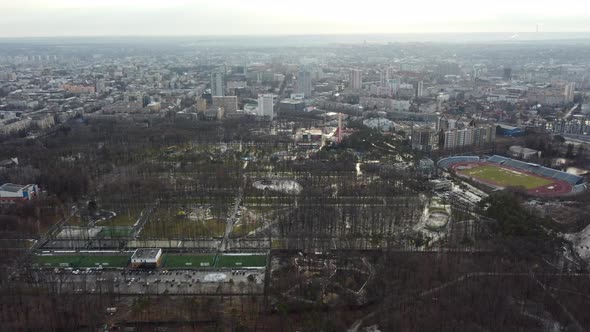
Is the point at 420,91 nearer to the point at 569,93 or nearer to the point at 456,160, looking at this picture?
the point at 569,93

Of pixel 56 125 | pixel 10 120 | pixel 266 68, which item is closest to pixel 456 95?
pixel 266 68

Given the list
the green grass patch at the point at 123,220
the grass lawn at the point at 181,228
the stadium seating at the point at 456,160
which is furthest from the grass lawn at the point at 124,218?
the stadium seating at the point at 456,160

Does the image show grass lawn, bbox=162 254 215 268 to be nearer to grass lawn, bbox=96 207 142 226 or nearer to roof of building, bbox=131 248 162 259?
roof of building, bbox=131 248 162 259

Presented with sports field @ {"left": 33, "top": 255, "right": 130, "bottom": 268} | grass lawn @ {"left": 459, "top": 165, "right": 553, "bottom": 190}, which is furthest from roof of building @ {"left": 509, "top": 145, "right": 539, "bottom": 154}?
sports field @ {"left": 33, "top": 255, "right": 130, "bottom": 268}

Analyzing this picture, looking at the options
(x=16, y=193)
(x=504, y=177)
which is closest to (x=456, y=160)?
(x=504, y=177)

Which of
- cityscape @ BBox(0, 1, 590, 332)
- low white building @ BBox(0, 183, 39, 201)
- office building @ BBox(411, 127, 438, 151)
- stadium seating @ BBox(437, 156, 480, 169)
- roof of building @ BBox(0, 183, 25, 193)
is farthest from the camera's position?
office building @ BBox(411, 127, 438, 151)

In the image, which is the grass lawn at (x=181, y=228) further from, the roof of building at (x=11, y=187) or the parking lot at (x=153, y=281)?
the roof of building at (x=11, y=187)

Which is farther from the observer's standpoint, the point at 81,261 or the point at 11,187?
the point at 11,187
